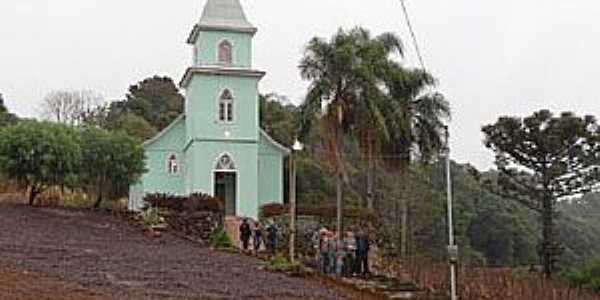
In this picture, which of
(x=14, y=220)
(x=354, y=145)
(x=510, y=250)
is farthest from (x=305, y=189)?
(x=14, y=220)

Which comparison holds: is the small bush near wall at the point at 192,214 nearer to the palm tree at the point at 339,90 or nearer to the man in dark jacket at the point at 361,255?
the palm tree at the point at 339,90

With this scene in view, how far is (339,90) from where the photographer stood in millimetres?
39406

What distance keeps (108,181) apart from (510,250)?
26.0 meters

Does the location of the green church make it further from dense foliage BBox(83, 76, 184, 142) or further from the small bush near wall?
dense foliage BBox(83, 76, 184, 142)

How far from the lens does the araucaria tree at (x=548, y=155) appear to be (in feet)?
144

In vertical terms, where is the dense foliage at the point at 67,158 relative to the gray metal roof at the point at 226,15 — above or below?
below

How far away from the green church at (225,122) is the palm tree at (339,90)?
4179 millimetres

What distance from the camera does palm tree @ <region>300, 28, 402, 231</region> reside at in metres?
39.2

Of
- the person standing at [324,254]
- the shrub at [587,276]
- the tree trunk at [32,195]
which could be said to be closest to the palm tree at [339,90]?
the shrub at [587,276]

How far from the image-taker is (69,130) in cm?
4088

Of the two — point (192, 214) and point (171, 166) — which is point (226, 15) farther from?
point (192, 214)

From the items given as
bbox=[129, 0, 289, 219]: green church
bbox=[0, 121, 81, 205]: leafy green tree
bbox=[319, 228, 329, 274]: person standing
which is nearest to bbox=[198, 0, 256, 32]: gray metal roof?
bbox=[129, 0, 289, 219]: green church

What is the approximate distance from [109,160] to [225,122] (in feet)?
17.9

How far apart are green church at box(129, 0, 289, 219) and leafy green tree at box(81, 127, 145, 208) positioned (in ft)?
5.51
